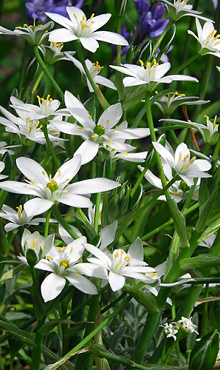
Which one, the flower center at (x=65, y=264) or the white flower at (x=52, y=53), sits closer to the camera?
the flower center at (x=65, y=264)

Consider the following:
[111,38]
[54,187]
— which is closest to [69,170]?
[54,187]

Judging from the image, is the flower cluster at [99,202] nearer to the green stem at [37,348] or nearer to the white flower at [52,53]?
the green stem at [37,348]

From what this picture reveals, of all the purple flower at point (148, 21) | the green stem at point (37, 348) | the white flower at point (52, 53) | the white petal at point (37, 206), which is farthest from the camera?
the purple flower at point (148, 21)

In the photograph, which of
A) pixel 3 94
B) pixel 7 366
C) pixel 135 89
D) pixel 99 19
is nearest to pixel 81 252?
pixel 135 89

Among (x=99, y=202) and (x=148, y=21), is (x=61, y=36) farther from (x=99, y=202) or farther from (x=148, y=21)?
(x=148, y=21)

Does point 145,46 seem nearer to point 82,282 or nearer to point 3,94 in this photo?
point 82,282

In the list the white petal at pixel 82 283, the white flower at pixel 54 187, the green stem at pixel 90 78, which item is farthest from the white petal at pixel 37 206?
the green stem at pixel 90 78

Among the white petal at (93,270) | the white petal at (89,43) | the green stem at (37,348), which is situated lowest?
the green stem at (37,348)
